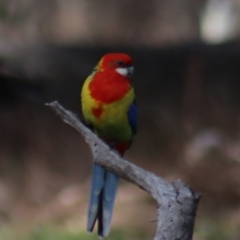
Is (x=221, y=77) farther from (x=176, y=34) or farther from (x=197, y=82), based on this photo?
(x=176, y=34)

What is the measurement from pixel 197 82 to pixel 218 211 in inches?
49.5

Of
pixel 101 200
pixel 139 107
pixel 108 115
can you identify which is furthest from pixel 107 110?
pixel 139 107

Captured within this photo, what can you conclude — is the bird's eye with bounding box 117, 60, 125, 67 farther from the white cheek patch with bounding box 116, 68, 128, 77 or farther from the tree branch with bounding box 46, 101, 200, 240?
the tree branch with bounding box 46, 101, 200, 240

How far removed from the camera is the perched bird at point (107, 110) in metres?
2.51

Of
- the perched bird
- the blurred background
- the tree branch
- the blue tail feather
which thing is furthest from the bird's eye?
the blurred background

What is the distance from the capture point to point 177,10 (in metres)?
6.71

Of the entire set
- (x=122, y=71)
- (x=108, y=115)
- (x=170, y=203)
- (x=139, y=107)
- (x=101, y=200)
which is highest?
(x=139, y=107)

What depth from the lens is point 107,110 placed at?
2.54 metres

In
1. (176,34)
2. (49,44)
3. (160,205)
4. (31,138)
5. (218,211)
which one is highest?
(176,34)

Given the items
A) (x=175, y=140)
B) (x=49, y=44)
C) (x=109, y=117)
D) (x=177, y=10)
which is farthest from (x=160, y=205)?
(x=177, y=10)

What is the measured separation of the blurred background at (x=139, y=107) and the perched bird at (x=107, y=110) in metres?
2.38

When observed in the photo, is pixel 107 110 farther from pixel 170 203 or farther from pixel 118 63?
pixel 170 203

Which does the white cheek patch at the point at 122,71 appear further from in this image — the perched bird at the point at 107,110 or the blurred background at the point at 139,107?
the blurred background at the point at 139,107

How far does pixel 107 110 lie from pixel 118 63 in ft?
0.62
